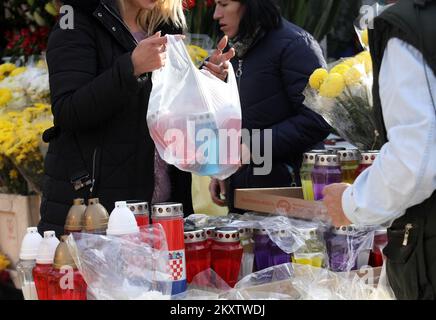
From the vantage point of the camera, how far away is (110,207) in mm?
2129

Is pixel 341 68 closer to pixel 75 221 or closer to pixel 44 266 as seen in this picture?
pixel 75 221

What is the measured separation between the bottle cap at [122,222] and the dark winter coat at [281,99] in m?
0.98

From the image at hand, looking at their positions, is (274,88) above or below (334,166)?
above

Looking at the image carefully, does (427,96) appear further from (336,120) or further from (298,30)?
(298,30)

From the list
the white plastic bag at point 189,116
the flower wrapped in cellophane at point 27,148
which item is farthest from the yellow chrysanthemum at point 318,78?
the flower wrapped in cellophane at point 27,148

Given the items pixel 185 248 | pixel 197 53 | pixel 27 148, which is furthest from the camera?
pixel 197 53

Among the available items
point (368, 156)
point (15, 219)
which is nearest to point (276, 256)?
point (368, 156)

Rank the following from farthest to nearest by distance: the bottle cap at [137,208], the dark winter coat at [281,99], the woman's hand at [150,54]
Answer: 1. the dark winter coat at [281,99]
2. the woman's hand at [150,54]
3. the bottle cap at [137,208]

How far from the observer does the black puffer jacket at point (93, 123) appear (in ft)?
6.72

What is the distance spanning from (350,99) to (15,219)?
200cm

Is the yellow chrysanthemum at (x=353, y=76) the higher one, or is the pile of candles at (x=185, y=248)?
the yellow chrysanthemum at (x=353, y=76)

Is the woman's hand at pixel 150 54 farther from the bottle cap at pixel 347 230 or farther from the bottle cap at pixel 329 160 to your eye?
the bottle cap at pixel 347 230

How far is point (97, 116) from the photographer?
2027mm

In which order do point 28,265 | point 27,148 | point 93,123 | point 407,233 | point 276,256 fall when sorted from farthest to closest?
point 27,148 → point 93,123 → point 276,256 → point 28,265 → point 407,233
